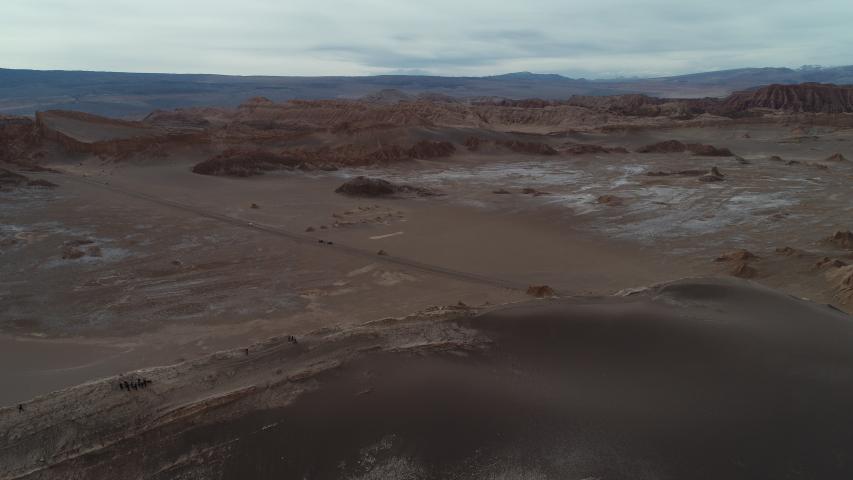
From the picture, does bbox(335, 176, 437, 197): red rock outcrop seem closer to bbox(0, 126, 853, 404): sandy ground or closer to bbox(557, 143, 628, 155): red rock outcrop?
bbox(0, 126, 853, 404): sandy ground

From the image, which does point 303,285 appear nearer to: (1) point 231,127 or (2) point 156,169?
(2) point 156,169

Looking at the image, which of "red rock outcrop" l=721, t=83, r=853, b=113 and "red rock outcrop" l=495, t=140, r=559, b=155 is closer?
"red rock outcrop" l=495, t=140, r=559, b=155

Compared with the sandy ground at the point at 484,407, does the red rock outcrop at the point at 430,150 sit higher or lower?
higher

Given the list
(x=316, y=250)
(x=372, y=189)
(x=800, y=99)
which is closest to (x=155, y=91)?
(x=372, y=189)

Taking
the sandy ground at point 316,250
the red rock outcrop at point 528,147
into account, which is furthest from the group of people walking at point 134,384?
the red rock outcrop at point 528,147

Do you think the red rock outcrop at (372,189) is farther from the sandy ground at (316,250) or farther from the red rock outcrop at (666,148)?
the red rock outcrop at (666,148)

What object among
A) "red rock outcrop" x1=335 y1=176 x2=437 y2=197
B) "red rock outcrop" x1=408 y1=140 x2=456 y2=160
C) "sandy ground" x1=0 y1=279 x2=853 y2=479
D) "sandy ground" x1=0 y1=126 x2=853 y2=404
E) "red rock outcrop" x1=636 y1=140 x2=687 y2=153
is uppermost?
"red rock outcrop" x1=636 y1=140 x2=687 y2=153

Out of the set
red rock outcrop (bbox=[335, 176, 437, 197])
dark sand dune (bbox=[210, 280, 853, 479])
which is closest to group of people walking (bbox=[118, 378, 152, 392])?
dark sand dune (bbox=[210, 280, 853, 479])
